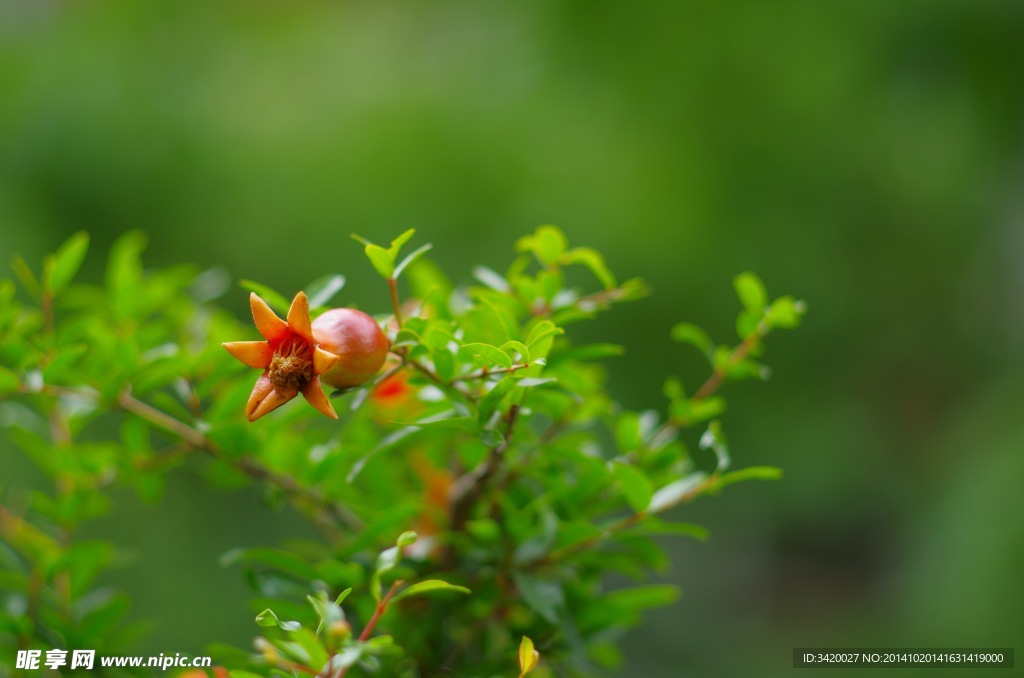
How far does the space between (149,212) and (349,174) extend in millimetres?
362

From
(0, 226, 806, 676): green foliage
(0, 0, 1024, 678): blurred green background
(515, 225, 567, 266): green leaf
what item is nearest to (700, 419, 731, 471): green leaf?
(0, 226, 806, 676): green foliage

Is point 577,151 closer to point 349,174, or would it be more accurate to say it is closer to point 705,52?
point 705,52

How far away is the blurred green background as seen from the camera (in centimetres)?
138

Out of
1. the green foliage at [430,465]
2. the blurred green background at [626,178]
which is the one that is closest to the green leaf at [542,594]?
the green foliage at [430,465]

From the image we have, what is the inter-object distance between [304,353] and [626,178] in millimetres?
1261

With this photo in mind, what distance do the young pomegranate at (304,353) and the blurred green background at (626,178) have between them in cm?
102

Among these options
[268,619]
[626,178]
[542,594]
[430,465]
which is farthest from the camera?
[626,178]

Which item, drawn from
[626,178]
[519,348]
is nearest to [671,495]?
[519,348]

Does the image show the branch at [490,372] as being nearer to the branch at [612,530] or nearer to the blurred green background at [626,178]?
the branch at [612,530]

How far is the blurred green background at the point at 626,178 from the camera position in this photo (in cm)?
138

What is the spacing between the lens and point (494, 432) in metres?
0.30

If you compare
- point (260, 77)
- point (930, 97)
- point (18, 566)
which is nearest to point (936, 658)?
point (18, 566)

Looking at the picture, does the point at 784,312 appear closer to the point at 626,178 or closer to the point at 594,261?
the point at 594,261

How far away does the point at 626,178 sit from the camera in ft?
4.81
